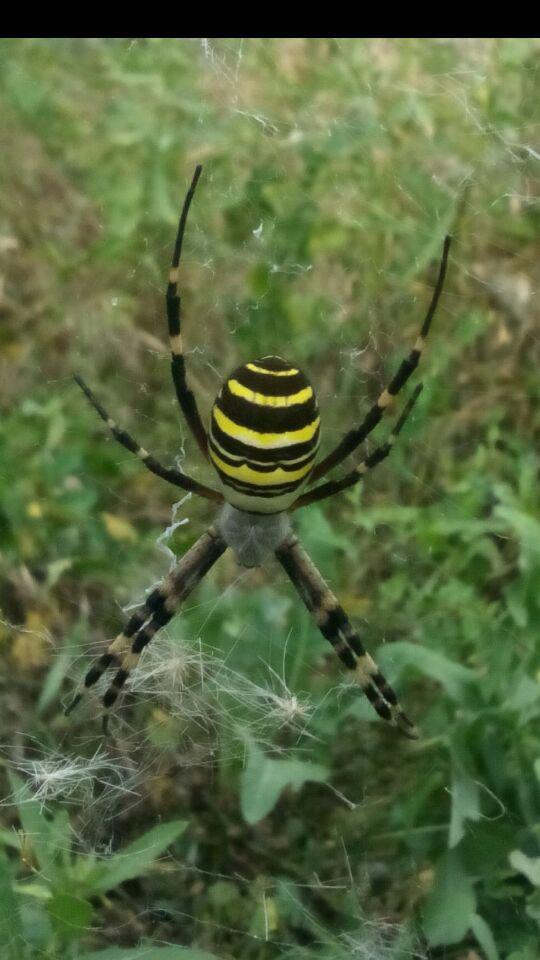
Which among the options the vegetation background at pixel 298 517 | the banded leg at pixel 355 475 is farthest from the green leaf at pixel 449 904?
the banded leg at pixel 355 475

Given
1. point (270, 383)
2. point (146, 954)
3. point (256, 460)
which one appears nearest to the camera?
point (270, 383)

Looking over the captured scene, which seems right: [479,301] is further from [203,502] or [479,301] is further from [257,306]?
[203,502]

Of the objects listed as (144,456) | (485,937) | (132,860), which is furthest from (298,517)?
(485,937)

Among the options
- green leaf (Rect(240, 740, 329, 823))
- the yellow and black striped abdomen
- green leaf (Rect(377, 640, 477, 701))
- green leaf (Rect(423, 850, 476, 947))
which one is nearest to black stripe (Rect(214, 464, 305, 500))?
the yellow and black striped abdomen

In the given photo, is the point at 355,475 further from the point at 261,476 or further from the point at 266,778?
the point at 266,778

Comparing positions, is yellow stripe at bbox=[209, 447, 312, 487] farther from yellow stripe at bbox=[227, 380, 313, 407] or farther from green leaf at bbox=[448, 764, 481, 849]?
green leaf at bbox=[448, 764, 481, 849]

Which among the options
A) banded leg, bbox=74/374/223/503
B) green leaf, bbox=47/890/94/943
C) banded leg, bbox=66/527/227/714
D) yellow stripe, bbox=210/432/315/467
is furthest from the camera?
banded leg, bbox=66/527/227/714
